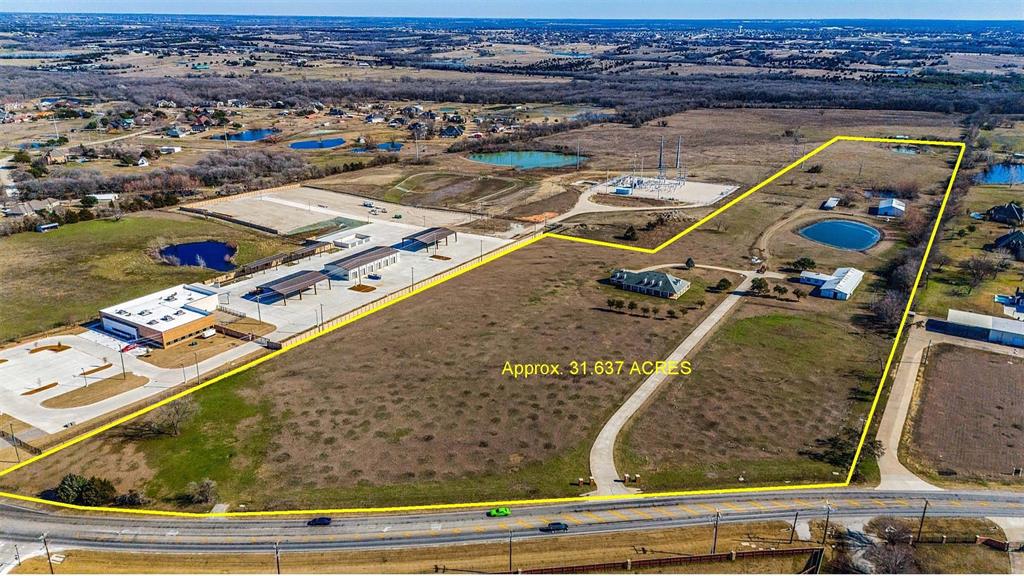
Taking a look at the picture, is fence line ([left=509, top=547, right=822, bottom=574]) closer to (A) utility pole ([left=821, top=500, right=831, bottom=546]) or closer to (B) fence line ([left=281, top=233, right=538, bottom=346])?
(A) utility pole ([left=821, top=500, right=831, bottom=546])

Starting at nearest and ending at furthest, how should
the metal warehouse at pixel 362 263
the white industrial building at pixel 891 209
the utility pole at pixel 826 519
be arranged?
the utility pole at pixel 826 519 < the metal warehouse at pixel 362 263 < the white industrial building at pixel 891 209

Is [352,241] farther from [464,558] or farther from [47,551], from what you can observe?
[464,558]

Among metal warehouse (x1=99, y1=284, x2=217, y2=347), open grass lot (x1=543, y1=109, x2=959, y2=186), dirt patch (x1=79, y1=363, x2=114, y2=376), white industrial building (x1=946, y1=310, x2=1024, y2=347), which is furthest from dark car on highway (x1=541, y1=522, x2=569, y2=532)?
open grass lot (x1=543, y1=109, x2=959, y2=186)

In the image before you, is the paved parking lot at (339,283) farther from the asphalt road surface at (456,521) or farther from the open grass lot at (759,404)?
the open grass lot at (759,404)

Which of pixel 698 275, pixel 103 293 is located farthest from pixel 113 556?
pixel 698 275

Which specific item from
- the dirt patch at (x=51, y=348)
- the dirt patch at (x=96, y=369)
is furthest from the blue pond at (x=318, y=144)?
the dirt patch at (x=96, y=369)
